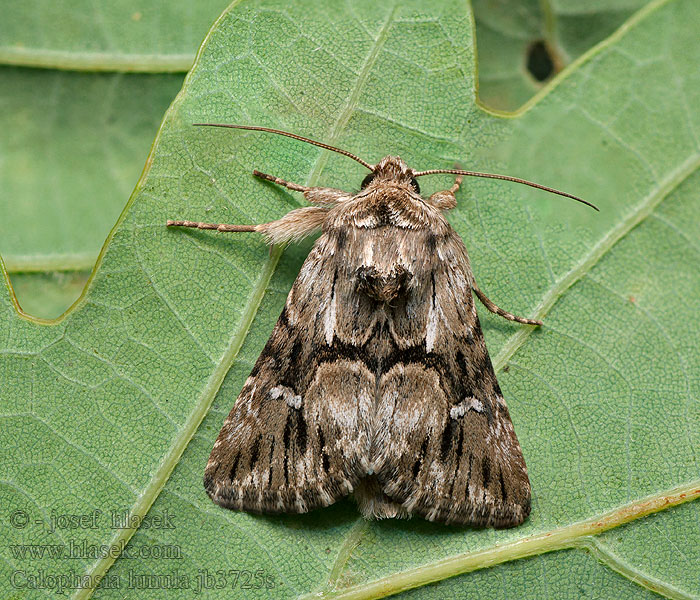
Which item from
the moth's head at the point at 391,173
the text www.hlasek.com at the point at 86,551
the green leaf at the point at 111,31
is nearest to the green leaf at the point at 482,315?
the text www.hlasek.com at the point at 86,551

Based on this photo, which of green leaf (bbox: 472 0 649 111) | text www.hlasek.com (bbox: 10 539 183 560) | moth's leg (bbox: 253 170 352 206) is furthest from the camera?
green leaf (bbox: 472 0 649 111)

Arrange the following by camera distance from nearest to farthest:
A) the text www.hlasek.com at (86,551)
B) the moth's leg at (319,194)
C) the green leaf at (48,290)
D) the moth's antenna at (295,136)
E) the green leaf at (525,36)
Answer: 1. the text www.hlasek.com at (86,551)
2. the moth's antenna at (295,136)
3. the moth's leg at (319,194)
4. the green leaf at (48,290)
5. the green leaf at (525,36)

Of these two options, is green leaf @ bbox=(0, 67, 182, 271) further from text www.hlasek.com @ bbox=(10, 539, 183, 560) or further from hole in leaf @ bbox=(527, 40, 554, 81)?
hole in leaf @ bbox=(527, 40, 554, 81)

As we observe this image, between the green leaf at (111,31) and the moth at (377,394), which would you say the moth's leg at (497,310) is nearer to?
the moth at (377,394)

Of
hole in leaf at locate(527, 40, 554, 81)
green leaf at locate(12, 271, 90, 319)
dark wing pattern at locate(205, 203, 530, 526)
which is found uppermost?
hole in leaf at locate(527, 40, 554, 81)

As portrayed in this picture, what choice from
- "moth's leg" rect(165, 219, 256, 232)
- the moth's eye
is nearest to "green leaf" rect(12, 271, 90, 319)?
"moth's leg" rect(165, 219, 256, 232)

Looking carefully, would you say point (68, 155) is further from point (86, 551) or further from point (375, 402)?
point (375, 402)
